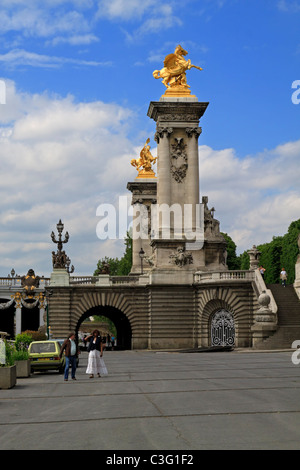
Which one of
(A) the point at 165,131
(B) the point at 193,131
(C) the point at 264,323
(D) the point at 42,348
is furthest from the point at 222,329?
(D) the point at 42,348

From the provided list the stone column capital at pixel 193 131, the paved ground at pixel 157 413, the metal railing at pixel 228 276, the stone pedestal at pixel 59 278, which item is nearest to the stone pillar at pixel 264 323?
the metal railing at pixel 228 276

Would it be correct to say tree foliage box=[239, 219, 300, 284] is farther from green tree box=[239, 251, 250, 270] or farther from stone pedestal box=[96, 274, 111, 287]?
stone pedestal box=[96, 274, 111, 287]

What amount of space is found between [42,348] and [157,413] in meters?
18.5

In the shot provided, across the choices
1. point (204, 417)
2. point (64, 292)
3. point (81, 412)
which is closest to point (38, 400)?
point (81, 412)

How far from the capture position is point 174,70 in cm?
6625

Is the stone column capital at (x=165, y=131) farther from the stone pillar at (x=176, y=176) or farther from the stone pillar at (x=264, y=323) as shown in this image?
the stone pillar at (x=264, y=323)

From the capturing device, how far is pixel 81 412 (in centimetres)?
1745

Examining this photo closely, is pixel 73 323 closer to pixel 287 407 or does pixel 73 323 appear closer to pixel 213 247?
pixel 213 247

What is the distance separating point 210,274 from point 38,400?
1572 inches

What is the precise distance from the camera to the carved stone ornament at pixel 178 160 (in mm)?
64312

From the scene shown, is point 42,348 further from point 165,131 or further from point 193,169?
point 165,131

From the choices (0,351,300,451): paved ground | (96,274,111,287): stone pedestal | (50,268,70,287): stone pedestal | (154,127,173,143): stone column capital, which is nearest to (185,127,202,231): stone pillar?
(154,127,173,143): stone column capital

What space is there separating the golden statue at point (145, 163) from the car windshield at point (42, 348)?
58334 mm
